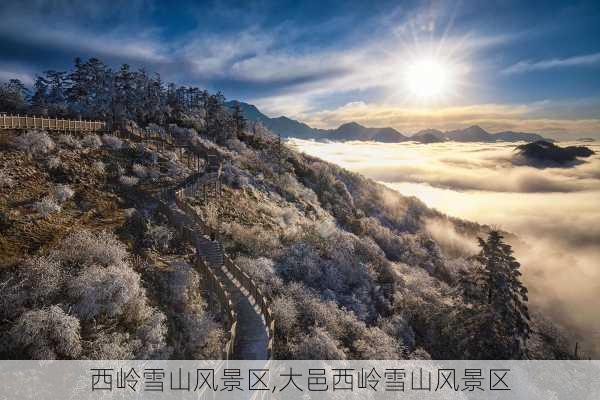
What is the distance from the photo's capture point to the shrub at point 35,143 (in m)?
30.8

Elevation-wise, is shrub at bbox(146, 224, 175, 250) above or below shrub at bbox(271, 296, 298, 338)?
above

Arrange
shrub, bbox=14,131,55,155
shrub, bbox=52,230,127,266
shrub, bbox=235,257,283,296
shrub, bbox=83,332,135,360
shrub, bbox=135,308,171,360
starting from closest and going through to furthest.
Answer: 1. shrub, bbox=83,332,135,360
2. shrub, bbox=135,308,171,360
3. shrub, bbox=52,230,127,266
4. shrub, bbox=235,257,283,296
5. shrub, bbox=14,131,55,155

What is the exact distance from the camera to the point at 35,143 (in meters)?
31.7

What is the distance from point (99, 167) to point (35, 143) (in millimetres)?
5335

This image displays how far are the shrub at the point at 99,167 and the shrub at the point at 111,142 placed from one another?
6.81 m

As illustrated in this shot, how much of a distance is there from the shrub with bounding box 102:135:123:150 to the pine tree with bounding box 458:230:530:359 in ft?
137

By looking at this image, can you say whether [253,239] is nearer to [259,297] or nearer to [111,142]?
[259,297]

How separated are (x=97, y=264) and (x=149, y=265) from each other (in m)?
3.44

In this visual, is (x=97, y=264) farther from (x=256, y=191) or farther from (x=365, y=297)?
(x=256, y=191)

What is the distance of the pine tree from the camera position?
3306cm

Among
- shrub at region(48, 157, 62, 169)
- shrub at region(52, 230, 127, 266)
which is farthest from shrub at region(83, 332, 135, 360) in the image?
shrub at region(48, 157, 62, 169)

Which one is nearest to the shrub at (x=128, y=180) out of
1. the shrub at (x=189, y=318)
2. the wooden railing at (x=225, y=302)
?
the wooden railing at (x=225, y=302)

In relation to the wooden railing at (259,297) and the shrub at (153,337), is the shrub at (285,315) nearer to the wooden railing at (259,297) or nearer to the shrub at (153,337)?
the wooden railing at (259,297)

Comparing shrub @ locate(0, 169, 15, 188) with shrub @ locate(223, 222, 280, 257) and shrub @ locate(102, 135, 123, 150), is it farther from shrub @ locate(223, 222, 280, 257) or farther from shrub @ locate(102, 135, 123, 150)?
shrub @ locate(223, 222, 280, 257)
